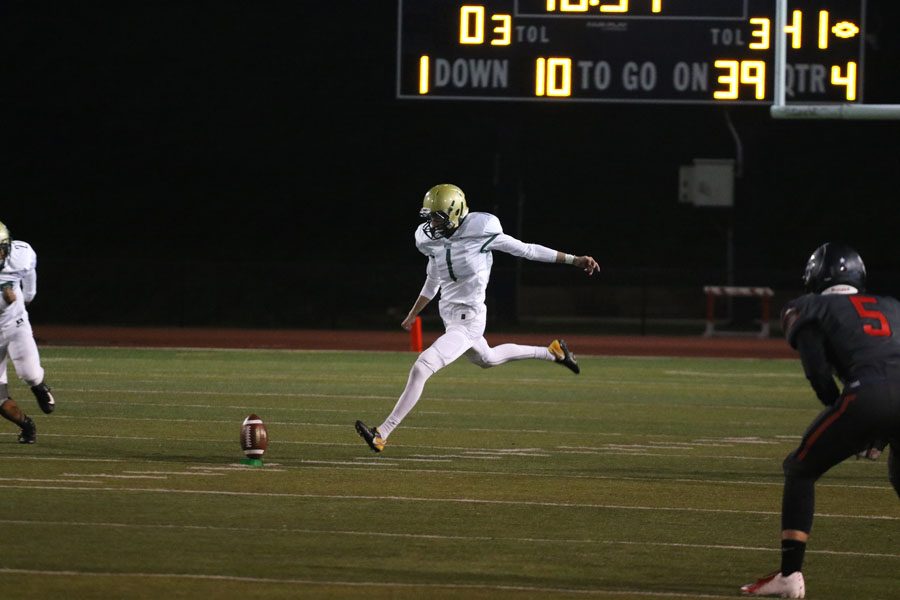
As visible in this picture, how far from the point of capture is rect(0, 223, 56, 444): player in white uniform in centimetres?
1125

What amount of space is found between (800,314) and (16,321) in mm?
6514

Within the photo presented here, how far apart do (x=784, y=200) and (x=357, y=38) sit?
50.0ft

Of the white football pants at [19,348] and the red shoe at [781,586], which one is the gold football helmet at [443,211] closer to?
the white football pants at [19,348]

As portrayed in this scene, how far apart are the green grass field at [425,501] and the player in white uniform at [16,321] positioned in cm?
23

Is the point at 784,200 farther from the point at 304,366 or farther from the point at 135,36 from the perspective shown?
the point at 304,366

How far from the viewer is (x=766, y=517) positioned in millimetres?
8859

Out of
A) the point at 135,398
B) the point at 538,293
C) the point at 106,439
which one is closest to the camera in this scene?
the point at 106,439

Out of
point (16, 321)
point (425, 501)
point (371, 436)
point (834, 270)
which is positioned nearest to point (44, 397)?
point (16, 321)

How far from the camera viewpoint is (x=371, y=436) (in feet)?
35.6

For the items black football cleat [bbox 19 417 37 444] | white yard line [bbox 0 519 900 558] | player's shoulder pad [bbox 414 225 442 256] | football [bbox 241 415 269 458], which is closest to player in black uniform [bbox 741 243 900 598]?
white yard line [bbox 0 519 900 558]

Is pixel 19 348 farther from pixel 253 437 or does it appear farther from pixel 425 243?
pixel 425 243

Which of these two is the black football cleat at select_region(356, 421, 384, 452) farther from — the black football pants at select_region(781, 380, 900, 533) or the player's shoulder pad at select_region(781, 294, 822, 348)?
the player's shoulder pad at select_region(781, 294, 822, 348)

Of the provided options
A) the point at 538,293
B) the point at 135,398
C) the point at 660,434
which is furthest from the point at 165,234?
the point at 660,434

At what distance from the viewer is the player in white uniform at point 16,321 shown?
11250mm
